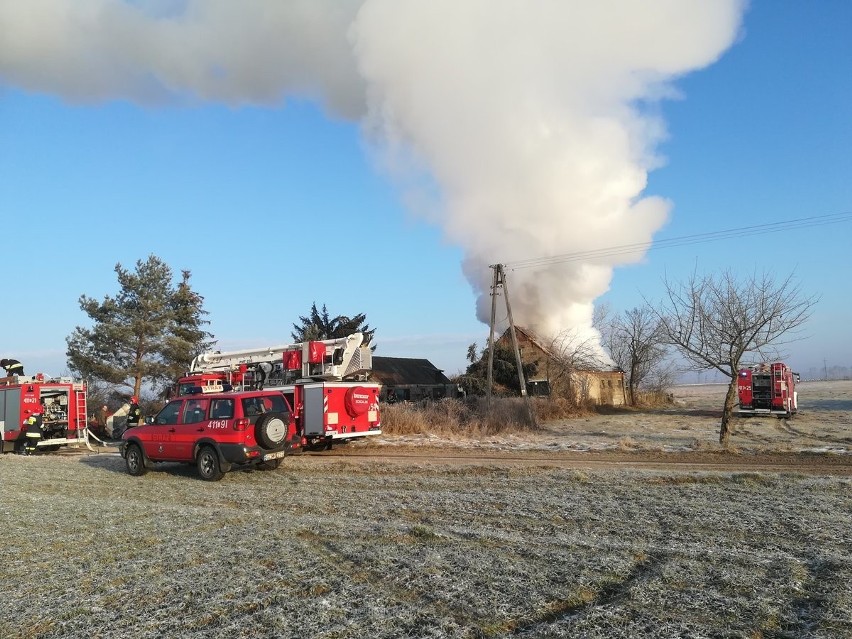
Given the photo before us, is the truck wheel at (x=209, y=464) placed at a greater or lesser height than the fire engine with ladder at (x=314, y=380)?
lesser

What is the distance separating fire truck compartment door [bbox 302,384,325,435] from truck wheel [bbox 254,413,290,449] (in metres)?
3.55

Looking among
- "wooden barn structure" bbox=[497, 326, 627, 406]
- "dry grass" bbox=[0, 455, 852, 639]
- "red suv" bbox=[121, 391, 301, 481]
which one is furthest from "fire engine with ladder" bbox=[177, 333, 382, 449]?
"wooden barn structure" bbox=[497, 326, 627, 406]

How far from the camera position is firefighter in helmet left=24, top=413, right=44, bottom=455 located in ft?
69.3

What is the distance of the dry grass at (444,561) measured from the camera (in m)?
4.83

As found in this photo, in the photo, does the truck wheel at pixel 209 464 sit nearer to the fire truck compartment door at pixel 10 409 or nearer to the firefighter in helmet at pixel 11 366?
the fire truck compartment door at pixel 10 409

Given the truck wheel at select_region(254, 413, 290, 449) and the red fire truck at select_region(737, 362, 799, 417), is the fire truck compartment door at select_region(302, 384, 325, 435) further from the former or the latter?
the red fire truck at select_region(737, 362, 799, 417)

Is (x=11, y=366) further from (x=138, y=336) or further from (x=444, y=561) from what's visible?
(x=444, y=561)

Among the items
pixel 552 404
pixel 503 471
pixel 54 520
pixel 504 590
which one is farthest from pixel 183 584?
pixel 552 404

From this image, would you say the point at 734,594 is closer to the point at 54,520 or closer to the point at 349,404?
the point at 54,520

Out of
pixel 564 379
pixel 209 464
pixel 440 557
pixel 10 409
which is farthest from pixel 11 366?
pixel 564 379

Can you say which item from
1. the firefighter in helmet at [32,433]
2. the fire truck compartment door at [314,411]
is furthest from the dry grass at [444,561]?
the firefighter in helmet at [32,433]

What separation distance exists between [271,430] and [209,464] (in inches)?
52.9

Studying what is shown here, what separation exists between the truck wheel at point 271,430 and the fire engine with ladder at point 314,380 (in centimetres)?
369

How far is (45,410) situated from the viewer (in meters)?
22.3
